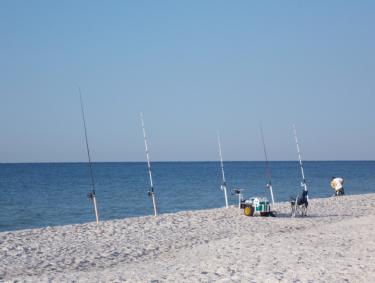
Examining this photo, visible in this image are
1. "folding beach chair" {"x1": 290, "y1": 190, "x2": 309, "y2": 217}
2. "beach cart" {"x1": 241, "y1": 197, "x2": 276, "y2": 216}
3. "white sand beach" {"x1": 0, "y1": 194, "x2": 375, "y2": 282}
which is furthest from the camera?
"beach cart" {"x1": 241, "y1": 197, "x2": 276, "y2": 216}

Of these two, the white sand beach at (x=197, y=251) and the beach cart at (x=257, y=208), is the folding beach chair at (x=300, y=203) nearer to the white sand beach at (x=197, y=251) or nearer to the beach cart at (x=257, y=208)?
the white sand beach at (x=197, y=251)

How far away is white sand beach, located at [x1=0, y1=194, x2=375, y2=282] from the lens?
8.56m

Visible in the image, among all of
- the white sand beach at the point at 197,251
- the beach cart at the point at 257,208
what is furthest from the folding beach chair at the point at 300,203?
the beach cart at the point at 257,208

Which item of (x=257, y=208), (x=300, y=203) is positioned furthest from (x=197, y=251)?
(x=300, y=203)

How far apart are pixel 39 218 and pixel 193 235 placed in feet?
52.4

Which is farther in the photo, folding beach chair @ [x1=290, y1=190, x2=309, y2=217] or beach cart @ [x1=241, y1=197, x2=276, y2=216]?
beach cart @ [x1=241, y1=197, x2=276, y2=216]

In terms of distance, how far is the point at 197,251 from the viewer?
1079cm

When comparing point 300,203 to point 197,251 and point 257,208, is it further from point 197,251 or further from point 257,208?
point 197,251

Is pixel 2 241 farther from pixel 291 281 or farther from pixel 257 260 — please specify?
pixel 291 281

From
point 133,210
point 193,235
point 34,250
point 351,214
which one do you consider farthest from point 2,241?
point 133,210

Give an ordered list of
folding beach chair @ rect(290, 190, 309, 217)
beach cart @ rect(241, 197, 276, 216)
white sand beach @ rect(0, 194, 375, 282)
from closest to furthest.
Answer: white sand beach @ rect(0, 194, 375, 282)
folding beach chair @ rect(290, 190, 309, 217)
beach cart @ rect(241, 197, 276, 216)

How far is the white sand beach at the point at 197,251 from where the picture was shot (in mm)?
8562

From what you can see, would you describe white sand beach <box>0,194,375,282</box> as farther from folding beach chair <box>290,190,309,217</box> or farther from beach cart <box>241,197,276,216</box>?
folding beach chair <box>290,190,309,217</box>

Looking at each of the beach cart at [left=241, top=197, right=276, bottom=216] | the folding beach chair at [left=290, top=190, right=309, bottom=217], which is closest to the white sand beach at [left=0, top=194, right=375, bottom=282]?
the beach cart at [left=241, top=197, right=276, bottom=216]
